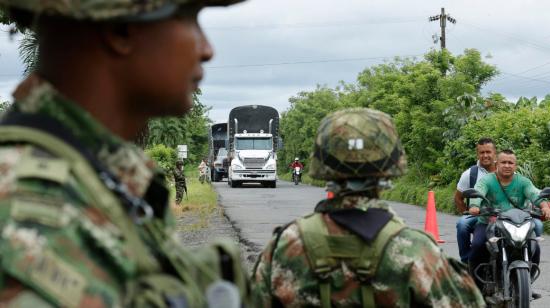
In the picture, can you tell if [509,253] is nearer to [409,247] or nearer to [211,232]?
[409,247]

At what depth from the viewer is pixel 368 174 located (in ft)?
10.8

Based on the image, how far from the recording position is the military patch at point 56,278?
43.5 inches

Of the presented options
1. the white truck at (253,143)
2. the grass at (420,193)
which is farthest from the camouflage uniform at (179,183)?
the white truck at (253,143)

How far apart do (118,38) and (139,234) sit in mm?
269

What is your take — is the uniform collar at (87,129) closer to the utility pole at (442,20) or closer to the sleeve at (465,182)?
the sleeve at (465,182)

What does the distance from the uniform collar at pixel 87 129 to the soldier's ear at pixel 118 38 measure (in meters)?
0.09

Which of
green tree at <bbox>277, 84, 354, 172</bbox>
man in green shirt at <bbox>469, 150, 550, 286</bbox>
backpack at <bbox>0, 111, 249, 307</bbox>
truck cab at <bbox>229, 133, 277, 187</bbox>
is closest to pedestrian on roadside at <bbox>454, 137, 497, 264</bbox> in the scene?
man in green shirt at <bbox>469, 150, 550, 286</bbox>

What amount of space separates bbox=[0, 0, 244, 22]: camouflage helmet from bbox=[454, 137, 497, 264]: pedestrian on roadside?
7.15m

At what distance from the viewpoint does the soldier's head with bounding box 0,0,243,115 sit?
1229 millimetres

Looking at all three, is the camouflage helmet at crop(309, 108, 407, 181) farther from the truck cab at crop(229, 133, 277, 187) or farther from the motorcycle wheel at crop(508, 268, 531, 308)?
the truck cab at crop(229, 133, 277, 187)

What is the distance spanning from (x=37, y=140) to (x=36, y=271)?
0.63ft

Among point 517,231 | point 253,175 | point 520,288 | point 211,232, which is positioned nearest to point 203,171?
point 253,175

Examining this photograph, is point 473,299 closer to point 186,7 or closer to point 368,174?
point 368,174

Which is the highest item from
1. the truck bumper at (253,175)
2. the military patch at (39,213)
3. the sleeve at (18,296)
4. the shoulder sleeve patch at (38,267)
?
the truck bumper at (253,175)
